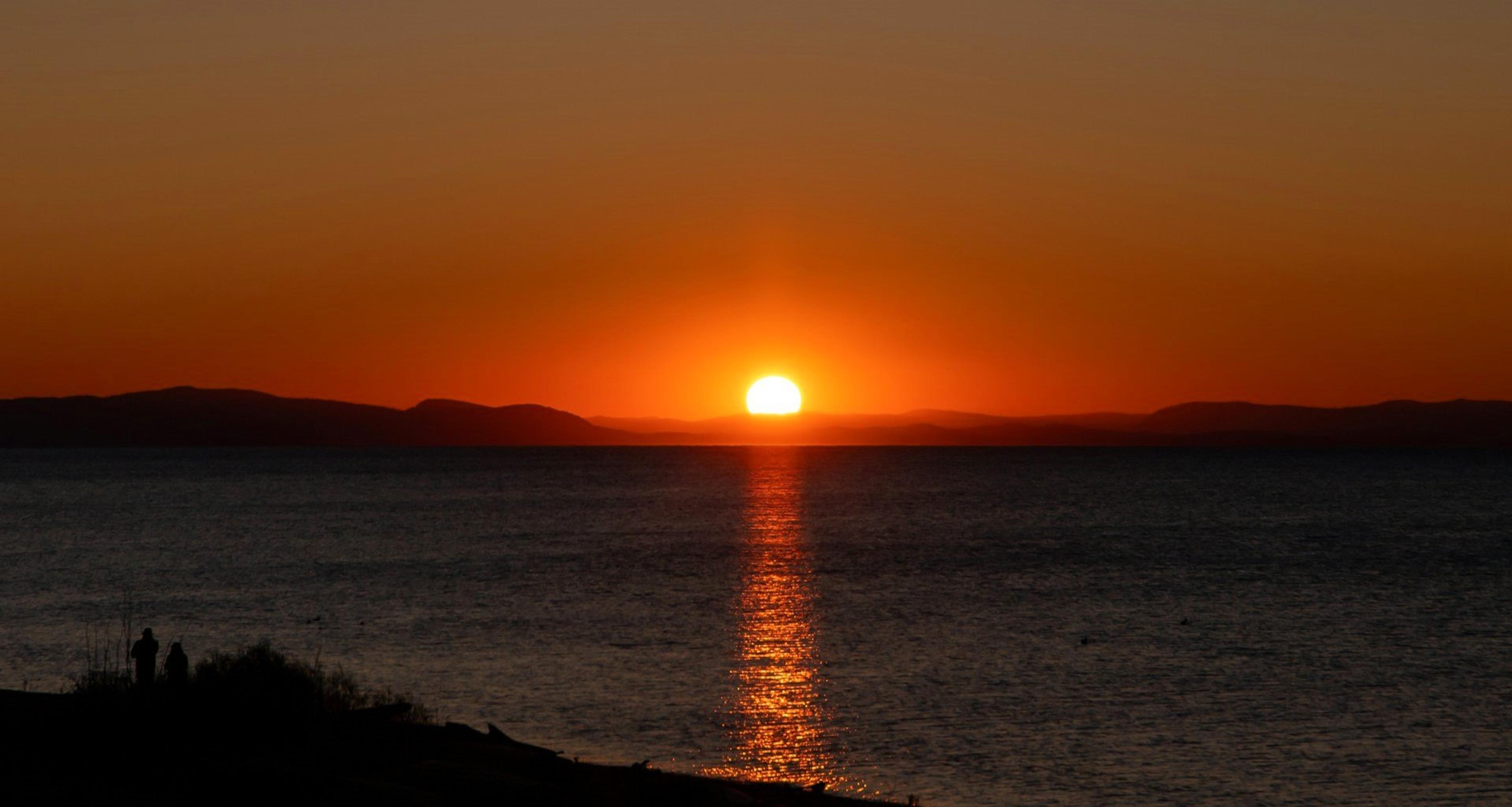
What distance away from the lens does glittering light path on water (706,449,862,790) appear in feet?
105

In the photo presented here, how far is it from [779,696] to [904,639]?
39.8 ft

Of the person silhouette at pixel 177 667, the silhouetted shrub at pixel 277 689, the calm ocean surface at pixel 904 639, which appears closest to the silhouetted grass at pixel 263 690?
the silhouetted shrub at pixel 277 689

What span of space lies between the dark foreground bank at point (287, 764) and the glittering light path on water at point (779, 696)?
4.14 m

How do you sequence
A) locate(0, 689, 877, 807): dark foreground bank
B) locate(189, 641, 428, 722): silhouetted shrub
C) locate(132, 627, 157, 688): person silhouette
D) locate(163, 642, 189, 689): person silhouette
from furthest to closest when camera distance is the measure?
locate(132, 627, 157, 688): person silhouette < locate(163, 642, 189, 689): person silhouette < locate(189, 641, 428, 722): silhouetted shrub < locate(0, 689, 877, 807): dark foreground bank

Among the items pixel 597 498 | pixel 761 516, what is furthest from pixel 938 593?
pixel 597 498

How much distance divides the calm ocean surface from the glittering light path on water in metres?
0.15

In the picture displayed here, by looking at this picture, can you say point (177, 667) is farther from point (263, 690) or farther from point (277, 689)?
point (277, 689)

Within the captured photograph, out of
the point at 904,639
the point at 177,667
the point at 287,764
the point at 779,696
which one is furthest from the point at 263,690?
the point at 904,639

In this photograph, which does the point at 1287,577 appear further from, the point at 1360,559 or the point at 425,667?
the point at 425,667

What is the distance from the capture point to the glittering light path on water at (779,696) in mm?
32094

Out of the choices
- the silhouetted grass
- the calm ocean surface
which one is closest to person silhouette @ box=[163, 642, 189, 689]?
the silhouetted grass

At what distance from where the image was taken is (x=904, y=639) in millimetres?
51969

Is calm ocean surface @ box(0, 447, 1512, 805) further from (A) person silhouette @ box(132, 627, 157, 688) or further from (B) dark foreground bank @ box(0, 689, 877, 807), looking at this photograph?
(A) person silhouette @ box(132, 627, 157, 688)

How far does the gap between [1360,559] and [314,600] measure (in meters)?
60.6
